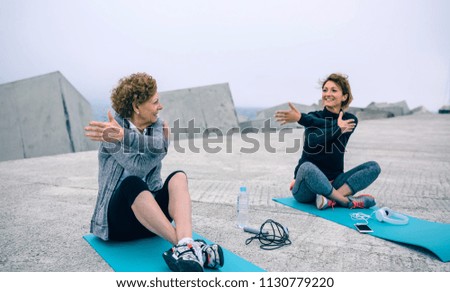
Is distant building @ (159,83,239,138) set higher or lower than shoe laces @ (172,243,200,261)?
higher

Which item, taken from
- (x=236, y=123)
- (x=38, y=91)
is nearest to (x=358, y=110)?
(x=236, y=123)

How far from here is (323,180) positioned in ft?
12.4

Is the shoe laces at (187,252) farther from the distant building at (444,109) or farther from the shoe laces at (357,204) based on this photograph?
the distant building at (444,109)

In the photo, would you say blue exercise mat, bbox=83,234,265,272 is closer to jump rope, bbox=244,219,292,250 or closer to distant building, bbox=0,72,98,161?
jump rope, bbox=244,219,292,250

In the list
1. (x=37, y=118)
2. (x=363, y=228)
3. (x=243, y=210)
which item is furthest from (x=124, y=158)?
(x=37, y=118)

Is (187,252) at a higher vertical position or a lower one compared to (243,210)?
higher

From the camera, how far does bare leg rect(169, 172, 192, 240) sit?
2.56 metres

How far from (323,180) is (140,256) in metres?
1.92

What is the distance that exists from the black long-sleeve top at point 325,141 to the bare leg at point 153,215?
1881 mm

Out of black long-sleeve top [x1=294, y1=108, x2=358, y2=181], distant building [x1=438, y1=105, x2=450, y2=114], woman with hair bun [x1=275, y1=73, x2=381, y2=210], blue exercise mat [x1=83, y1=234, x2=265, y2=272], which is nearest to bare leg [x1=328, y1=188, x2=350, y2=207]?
woman with hair bun [x1=275, y1=73, x2=381, y2=210]

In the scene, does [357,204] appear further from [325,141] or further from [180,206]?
[180,206]

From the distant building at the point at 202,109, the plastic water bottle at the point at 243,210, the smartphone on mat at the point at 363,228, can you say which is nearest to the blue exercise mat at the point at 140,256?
the plastic water bottle at the point at 243,210

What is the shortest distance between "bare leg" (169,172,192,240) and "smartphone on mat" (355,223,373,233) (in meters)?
1.57

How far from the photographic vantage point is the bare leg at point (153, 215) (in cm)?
258
